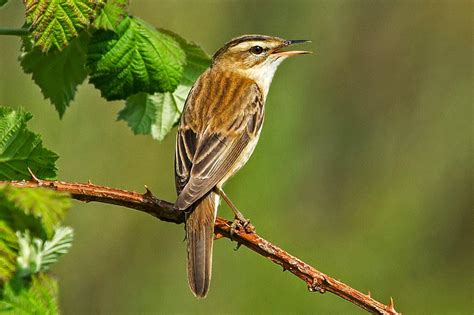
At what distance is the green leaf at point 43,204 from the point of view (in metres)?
1.86

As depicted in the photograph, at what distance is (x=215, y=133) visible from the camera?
420 cm

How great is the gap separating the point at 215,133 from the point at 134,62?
108 cm

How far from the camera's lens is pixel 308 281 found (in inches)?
106

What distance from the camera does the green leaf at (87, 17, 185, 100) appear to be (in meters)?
3.14

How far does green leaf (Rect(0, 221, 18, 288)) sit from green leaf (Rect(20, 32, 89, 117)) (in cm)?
143

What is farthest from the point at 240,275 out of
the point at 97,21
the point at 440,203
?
the point at 97,21

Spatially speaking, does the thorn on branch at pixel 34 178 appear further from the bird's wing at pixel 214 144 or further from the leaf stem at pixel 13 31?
the bird's wing at pixel 214 144

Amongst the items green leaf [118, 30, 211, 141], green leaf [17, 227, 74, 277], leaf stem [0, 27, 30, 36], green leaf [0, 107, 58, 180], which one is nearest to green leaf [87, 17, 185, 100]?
green leaf [118, 30, 211, 141]

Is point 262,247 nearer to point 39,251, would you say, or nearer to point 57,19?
point 39,251

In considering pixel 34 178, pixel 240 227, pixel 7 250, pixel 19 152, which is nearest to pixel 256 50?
pixel 240 227

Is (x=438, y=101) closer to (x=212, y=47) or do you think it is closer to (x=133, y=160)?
(x=212, y=47)

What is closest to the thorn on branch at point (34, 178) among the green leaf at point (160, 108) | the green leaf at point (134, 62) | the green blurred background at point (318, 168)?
the green leaf at point (134, 62)

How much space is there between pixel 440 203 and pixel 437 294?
4.00ft

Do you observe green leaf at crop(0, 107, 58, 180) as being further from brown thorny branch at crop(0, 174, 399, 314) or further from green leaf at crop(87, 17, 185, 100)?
green leaf at crop(87, 17, 185, 100)
